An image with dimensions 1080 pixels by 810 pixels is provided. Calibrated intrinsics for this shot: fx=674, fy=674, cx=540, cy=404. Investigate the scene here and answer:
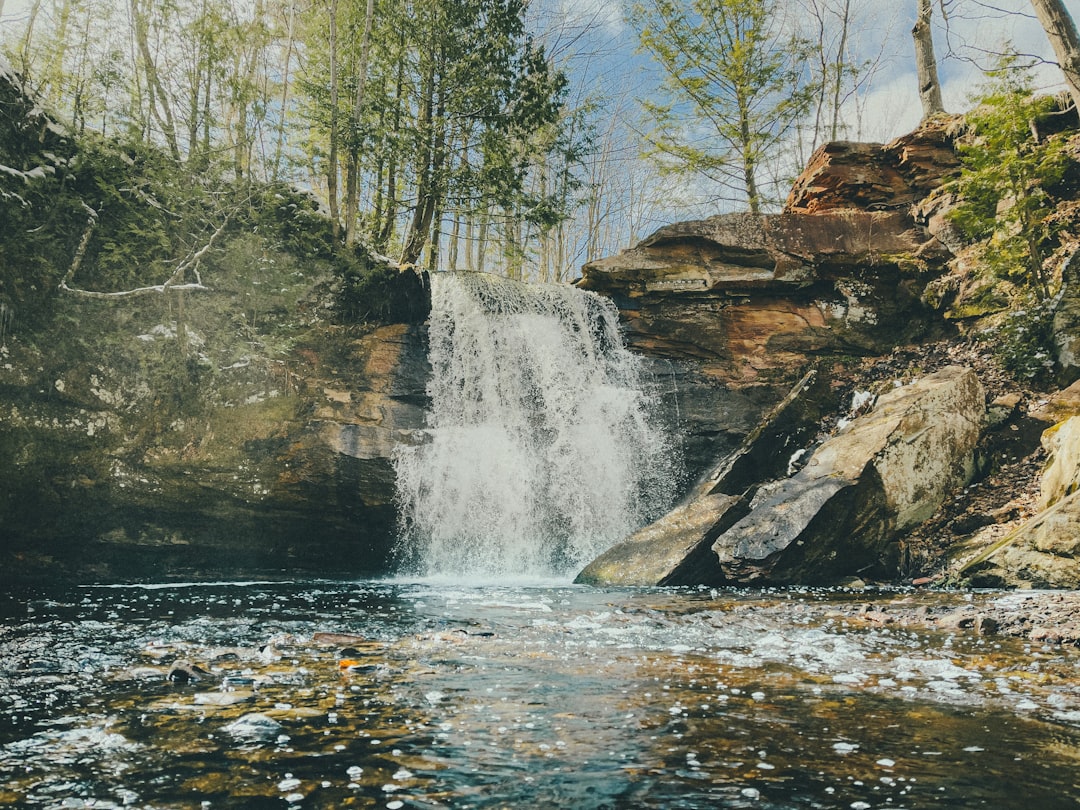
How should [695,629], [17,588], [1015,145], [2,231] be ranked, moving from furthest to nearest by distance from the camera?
[1015,145]
[2,231]
[17,588]
[695,629]

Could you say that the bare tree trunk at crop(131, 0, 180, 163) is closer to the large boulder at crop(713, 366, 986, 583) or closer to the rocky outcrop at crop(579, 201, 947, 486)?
the rocky outcrop at crop(579, 201, 947, 486)

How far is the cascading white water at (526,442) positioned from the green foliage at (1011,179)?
707 centimetres

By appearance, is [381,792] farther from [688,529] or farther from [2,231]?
[2,231]

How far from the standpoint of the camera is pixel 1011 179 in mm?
12039

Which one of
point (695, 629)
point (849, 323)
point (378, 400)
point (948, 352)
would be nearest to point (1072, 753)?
point (695, 629)

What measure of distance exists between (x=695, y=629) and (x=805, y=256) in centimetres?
1169

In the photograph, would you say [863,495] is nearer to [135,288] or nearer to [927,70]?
[135,288]

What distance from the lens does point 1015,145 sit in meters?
12.2

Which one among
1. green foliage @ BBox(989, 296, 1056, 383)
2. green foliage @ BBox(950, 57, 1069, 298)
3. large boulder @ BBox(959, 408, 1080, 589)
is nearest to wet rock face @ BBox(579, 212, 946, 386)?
green foliage @ BBox(950, 57, 1069, 298)

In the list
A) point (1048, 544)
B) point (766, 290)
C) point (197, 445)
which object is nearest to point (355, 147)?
point (197, 445)

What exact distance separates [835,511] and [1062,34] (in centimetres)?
885

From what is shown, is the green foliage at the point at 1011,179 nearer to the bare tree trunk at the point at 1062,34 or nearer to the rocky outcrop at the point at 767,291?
the bare tree trunk at the point at 1062,34

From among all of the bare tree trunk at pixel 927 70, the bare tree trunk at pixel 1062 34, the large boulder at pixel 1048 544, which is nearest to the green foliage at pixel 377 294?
the large boulder at pixel 1048 544

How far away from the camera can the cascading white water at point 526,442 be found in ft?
40.4
